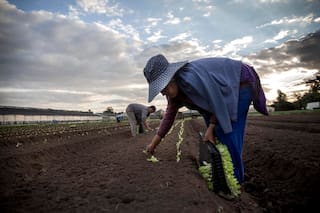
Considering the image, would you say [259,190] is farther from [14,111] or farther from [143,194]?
[14,111]

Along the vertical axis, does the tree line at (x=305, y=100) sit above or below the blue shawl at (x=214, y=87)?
above

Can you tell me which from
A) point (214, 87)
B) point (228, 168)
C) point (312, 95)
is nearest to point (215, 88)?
point (214, 87)

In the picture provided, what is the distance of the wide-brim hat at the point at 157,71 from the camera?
2.23 meters

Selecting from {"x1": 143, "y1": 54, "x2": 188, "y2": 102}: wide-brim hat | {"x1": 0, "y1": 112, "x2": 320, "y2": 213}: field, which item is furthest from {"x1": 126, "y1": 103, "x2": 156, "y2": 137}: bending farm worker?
{"x1": 143, "y1": 54, "x2": 188, "y2": 102}: wide-brim hat

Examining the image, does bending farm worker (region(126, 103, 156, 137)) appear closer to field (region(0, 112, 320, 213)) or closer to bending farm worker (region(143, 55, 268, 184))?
field (region(0, 112, 320, 213))

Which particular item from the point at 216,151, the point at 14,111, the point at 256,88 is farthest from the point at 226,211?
the point at 14,111

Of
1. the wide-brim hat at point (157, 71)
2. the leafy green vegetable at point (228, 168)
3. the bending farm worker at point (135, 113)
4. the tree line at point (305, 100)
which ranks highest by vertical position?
the tree line at point (305, 100)

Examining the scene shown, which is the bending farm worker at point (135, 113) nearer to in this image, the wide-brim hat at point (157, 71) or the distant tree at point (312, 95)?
the wide-brim hat at point (157, 71)

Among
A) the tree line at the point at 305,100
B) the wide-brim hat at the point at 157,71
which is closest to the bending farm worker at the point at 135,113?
the wide-brim hat at the point at 157,71

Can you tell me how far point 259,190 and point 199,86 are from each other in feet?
6.34

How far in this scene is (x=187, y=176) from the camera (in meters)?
2.71

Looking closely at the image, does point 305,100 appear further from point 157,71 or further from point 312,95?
point 157,71

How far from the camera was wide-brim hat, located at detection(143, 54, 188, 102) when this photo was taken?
223 cm

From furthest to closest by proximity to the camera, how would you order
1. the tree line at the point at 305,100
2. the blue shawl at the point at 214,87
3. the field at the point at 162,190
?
the tree line at the point at 305,100
the blue shawl at the point at 214,87
the field at the point at 162,190
